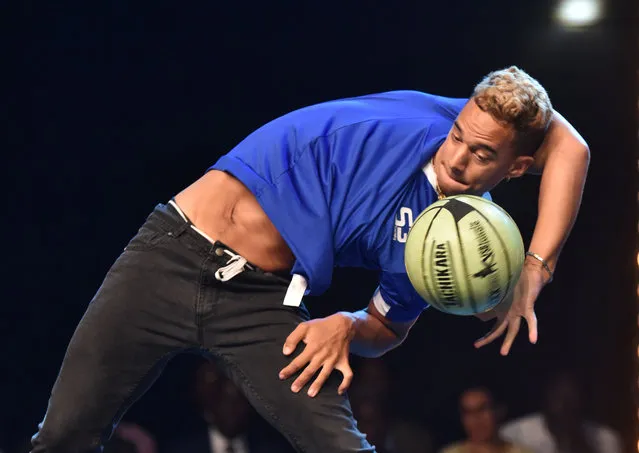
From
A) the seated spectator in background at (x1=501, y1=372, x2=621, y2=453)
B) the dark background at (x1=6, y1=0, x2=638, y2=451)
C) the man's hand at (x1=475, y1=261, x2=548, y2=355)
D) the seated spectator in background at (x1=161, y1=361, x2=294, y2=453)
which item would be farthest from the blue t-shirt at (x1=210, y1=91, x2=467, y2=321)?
the seated spectator in background at (x1=501, y1=372, x2=621, y2=453)

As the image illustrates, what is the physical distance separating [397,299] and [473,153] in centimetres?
40

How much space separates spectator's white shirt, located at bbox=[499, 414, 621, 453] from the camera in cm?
357

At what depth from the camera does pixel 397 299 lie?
2105 millimetres

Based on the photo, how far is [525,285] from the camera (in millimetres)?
1959

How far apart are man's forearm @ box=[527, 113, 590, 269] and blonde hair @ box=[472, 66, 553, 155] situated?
3.8 inches

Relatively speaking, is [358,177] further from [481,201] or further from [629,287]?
[629,287]

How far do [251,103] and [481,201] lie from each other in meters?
2.01

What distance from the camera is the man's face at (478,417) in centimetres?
354

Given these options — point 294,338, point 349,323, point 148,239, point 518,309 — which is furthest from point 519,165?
point 148,239

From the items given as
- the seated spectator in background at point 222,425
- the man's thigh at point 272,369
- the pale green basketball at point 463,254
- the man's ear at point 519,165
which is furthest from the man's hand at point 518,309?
the seated spectator in background at point 222,425

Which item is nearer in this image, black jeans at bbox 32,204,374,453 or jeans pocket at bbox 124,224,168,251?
black jeans at bbox 32,204,374,453

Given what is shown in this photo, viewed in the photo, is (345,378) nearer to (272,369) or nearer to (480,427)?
(272,369)

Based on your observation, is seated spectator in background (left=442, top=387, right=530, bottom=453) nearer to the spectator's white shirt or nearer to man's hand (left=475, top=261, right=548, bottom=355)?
the spectator's white shirt

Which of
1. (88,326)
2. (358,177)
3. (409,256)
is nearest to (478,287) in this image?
(409,256)
